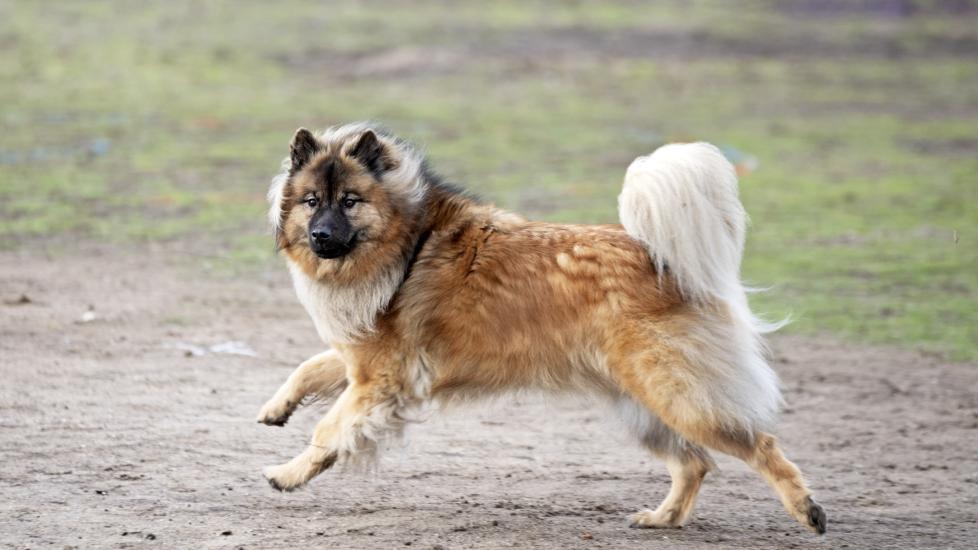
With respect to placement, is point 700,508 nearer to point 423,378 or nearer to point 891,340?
point 423,378

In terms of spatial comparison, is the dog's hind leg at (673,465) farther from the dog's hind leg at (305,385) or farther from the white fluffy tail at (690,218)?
Answer: the dog's hind leg at (305,385)

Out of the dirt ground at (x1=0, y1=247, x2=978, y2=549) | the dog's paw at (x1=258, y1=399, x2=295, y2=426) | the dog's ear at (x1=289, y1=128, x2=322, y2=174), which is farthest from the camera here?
the dog's paw at (x1=258, y1=399, x2=295, y2=426)

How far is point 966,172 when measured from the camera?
757 inches

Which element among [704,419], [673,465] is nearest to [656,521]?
[673,465]

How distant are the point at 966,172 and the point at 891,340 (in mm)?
9529

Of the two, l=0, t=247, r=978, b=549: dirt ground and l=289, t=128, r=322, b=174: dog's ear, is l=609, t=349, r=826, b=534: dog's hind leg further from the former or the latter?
l=289, t=128, r=322, b=174: dog's ear

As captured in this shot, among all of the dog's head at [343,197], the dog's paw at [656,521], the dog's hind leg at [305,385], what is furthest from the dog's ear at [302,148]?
the dog's paw at [656,521]

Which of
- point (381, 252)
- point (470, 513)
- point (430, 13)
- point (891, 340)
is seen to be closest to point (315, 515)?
point (470, 513)

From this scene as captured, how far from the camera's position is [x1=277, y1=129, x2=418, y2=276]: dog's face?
6465 millimetres

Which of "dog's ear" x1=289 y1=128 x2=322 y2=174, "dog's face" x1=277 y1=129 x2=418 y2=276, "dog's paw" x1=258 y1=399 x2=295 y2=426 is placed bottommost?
"dog's paw" x1=258 y1=399 x2=295 y2=426

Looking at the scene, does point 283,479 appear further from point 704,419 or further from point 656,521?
point 704,419

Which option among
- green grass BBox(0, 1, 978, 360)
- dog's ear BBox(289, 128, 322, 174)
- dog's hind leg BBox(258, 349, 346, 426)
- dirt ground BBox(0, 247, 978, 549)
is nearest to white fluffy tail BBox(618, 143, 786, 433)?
dirt ground BBox(0, 247, 978, 549)

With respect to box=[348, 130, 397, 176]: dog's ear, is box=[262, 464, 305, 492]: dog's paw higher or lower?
lower

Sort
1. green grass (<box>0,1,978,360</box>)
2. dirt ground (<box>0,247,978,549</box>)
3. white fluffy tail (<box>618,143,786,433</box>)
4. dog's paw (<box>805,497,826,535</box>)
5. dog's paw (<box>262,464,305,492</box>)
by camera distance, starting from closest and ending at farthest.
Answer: dog's paw (<box>805,497,826,535</box>)
white fluffy tail (<box>618,143,786,433</box>)
dirt ground (<box>0,247,978,549</box>)
dog's paw (<box>262,464,305,492</box>)
green grass (<box>0,1,978,360</box>)
